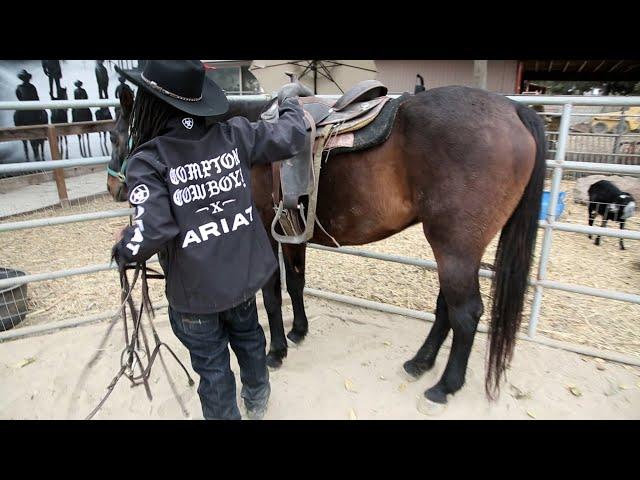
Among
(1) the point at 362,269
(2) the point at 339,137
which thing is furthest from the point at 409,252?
(2) the point at 339,137

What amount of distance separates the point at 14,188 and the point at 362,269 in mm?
6283

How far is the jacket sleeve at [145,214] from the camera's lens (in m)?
1.39

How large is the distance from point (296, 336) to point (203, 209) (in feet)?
5.33

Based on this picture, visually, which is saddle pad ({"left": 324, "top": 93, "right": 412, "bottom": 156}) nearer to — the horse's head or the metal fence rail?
the metal fence rail

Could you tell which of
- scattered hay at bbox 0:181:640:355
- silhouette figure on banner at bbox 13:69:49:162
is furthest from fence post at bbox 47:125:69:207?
silhouette figure on banner at bbox 13:69:49:162

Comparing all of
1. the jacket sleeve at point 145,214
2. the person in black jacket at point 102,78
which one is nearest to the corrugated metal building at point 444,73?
the person in black jacket at point 102,78

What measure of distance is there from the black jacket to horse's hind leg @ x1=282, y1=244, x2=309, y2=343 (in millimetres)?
873

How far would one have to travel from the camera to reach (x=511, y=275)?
2.12 m

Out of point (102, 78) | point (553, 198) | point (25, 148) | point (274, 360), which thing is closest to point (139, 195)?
point (274, 360)

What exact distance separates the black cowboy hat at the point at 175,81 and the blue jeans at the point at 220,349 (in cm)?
88

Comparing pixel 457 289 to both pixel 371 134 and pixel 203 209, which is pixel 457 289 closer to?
pixel 371 134

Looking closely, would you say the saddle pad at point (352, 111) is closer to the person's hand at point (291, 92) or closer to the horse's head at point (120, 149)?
the person's hand at point (291, 92)

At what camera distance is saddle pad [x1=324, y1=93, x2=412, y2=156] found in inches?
80.3

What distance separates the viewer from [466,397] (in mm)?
2354
